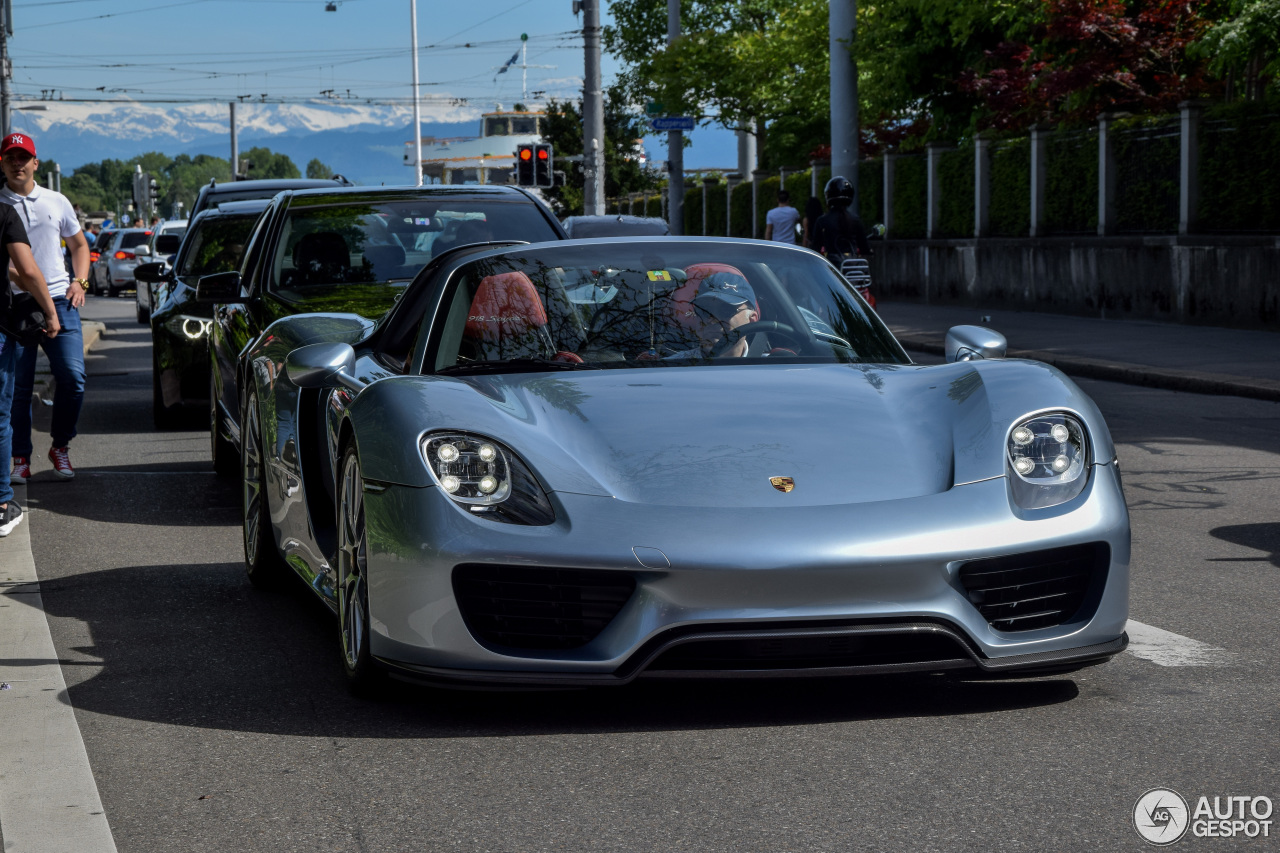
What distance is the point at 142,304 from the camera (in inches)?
1141

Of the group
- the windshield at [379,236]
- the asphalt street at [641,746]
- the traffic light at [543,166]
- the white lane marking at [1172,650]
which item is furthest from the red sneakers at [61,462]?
the traffic light at [543,166]

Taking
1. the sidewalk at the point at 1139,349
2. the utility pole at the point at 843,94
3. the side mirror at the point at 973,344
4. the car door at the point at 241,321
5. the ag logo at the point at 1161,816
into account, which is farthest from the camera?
the utility pole at the point at 843,94

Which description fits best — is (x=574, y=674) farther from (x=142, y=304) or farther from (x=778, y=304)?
(x=142, y=304)

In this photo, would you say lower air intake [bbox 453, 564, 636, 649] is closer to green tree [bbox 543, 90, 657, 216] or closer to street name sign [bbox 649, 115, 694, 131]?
street name sign [bbox 649, 115, 694, 131]

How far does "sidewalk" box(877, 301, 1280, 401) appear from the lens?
1432 cm

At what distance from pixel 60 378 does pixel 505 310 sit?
4.78m

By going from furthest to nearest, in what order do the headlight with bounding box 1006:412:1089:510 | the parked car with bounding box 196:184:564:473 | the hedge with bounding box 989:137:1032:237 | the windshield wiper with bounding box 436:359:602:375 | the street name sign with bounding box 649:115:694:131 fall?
1. the street name sign with bounding box 649:115:694:131
2. the hedge with bounding box 989:137:1032:237
3. the parked car with bounding box 196:184:564:473
4. the windshield wiper with bounding box 436:359:602:375
5. the headlight with bounding box 1006:412:1089:510

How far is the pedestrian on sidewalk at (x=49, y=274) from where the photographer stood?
29.7ft

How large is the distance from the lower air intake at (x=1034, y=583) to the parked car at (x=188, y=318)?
7.52 meters

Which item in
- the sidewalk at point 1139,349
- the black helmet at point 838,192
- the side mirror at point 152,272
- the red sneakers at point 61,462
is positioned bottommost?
the red sneakers at point 61,462

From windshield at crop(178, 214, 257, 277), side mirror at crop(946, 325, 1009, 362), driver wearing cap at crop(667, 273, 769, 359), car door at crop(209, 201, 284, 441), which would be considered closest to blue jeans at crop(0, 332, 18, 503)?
car door at crop(209, 201, 284, 441)

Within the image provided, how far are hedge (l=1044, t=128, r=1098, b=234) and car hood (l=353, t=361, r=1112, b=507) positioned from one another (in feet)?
62.6

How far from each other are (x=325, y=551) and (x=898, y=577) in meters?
2.00

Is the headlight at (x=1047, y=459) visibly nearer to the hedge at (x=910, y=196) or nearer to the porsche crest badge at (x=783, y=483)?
the porsche crest badge at (x=783, y=483)
